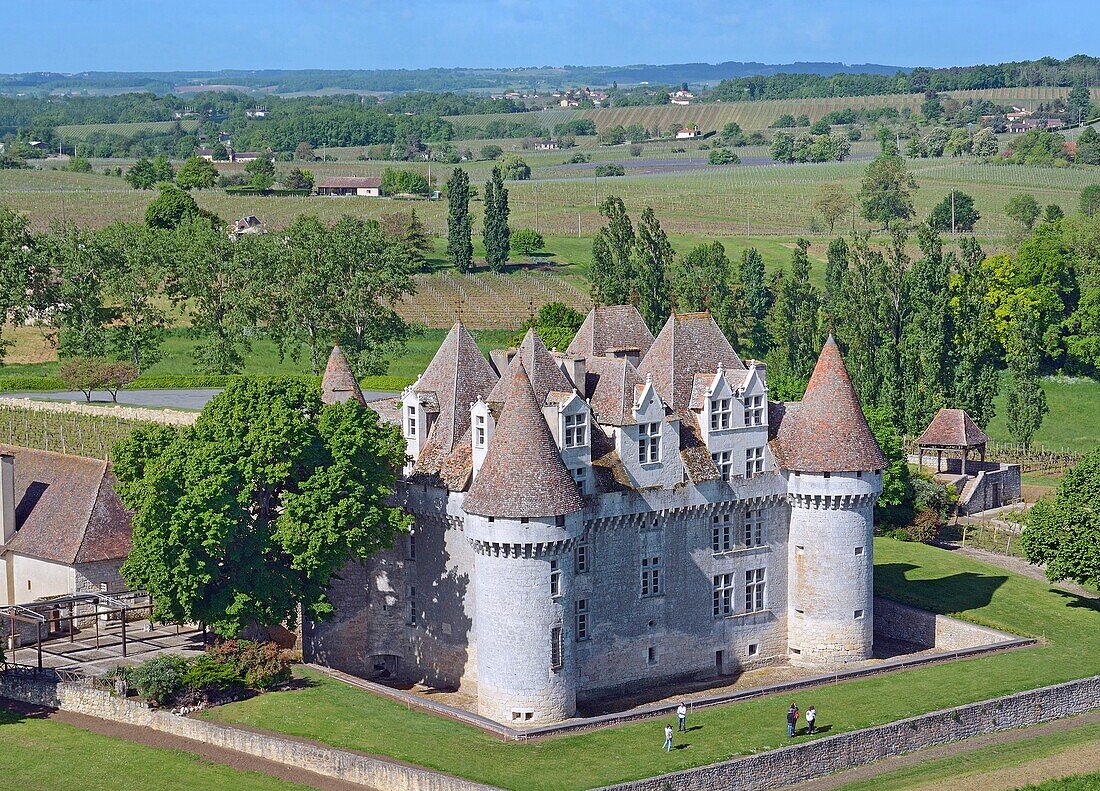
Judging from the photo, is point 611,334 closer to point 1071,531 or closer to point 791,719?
point 791,719

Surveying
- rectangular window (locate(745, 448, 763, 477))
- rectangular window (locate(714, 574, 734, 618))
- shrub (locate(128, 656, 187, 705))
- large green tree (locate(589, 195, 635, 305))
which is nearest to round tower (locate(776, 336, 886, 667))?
rectangular window (locate(745, 448, 763, 477))

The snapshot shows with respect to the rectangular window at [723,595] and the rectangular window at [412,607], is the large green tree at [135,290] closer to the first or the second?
the rectangular window at [412,607]

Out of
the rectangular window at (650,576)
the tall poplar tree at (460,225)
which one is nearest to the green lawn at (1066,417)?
the tall poplar tree at (460,225)

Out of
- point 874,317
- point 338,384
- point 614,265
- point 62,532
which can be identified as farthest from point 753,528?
point 614,265

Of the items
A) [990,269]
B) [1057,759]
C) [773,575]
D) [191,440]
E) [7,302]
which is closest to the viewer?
[1057,759]

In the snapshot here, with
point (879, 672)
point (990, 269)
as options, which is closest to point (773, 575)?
point (879, 672)

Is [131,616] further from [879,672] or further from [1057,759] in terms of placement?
[1057,759]
